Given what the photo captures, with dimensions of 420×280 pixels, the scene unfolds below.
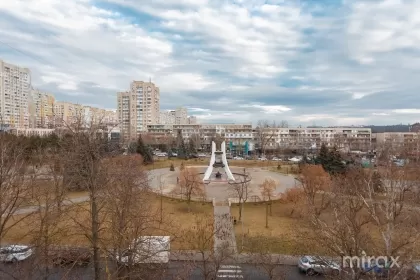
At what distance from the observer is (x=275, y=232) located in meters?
18.3

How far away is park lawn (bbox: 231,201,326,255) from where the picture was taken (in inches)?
608

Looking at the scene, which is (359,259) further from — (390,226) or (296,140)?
(296,140)

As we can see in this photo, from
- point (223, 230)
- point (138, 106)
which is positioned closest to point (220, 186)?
point (223, 230)

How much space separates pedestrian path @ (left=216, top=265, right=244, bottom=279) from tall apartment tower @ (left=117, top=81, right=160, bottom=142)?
88.2 meters

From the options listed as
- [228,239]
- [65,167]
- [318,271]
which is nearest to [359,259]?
[318,271]

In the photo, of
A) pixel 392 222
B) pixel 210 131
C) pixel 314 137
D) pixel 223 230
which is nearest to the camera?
pixel 392 222

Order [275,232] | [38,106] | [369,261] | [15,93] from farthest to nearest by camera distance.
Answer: [38,106] → [15,93] → [275,232] → [369,261]

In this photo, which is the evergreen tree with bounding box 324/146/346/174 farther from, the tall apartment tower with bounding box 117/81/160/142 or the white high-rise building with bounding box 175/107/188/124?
the white high-rise building with bounding box 175/107/188/124

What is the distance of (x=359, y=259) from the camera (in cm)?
838

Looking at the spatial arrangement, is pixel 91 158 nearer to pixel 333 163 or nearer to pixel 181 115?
pixel 333 163

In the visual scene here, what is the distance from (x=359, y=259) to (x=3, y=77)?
8512 centimetres

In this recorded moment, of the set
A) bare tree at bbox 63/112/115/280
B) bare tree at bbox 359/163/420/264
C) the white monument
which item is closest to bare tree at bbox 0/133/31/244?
bare tree at bbox 63/112/115/280

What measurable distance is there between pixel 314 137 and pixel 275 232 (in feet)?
285

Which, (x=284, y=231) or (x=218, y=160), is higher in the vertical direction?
(x=218, y=160)
